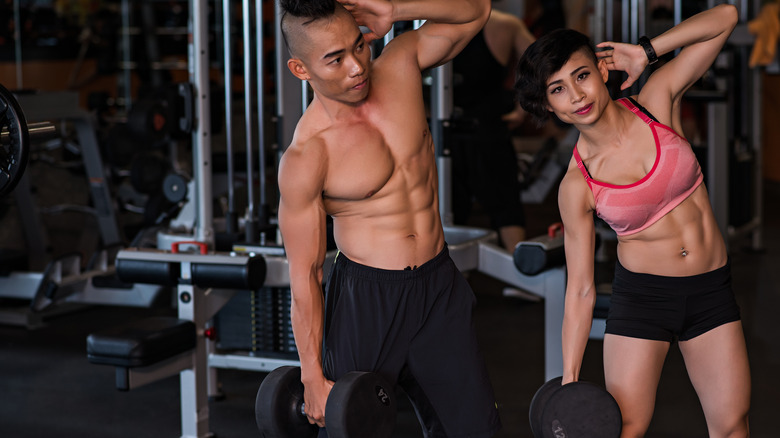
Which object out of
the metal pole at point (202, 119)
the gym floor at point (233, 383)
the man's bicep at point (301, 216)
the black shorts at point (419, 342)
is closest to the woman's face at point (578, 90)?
the black shorts at point (419, 342)

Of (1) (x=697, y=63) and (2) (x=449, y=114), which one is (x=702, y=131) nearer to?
(2) (x=449, y=114)

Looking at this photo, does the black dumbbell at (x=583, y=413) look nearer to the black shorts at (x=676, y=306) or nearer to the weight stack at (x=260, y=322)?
the black shorts at (x=676, y=306)

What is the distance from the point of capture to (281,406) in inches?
74.8

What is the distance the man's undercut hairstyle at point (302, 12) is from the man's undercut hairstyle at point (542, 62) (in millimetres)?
467

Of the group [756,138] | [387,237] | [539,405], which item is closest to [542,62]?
[387,237]

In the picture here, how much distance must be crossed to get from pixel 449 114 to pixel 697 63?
1619 mm

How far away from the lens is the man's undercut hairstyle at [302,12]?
5.82ft

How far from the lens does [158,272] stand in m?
2.89

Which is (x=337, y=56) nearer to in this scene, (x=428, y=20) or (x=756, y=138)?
(x=428, y=20)

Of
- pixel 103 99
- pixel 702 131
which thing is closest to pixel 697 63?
pixel 103 99

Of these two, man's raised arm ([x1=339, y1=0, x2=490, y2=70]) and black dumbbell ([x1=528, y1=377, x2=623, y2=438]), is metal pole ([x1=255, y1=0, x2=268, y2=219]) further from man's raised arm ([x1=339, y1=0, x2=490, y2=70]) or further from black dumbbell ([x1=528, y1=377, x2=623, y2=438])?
black dumbbell ([x1=528, y1=377, x2=623, y2=438])

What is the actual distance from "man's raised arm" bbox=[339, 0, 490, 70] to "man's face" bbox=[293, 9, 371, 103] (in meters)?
0.11

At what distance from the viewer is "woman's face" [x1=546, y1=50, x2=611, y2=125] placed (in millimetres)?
1959

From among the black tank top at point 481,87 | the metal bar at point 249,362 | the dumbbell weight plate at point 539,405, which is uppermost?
the black tank top at point 481,87
